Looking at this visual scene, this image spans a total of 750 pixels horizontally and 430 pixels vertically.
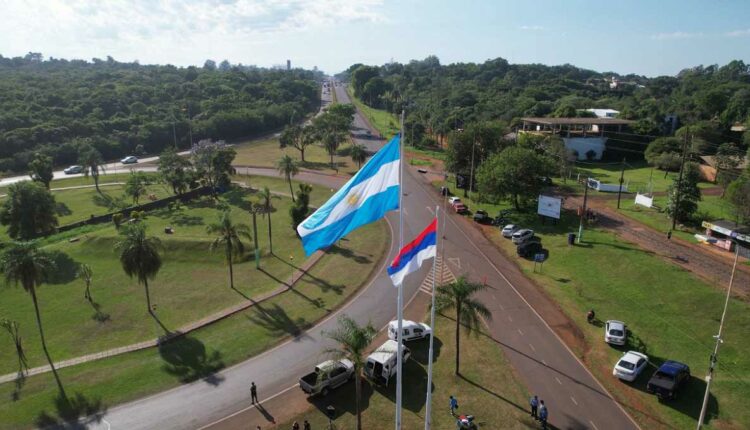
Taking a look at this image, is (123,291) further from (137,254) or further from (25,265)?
(25,265)

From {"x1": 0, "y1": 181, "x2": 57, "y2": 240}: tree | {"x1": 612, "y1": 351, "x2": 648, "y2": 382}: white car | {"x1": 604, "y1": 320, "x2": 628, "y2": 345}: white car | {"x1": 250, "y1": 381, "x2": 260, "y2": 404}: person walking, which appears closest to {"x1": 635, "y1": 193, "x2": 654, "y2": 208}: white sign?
{"x1": 604, "y1": 320, "x2": 628, "y2": 345}: white car

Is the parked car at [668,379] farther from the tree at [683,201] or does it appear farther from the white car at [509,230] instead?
the tree at [683,201]

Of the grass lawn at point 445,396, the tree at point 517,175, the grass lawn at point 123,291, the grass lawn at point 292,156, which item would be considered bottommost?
the grass lawn at point 123,291

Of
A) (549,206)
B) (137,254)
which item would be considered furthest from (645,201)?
(137,254)

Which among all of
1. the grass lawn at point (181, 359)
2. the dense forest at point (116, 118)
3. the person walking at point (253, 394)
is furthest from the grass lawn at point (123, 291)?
the dense forest at point (116, 118)

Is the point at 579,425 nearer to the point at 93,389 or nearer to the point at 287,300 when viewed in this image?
the point at 287,300
